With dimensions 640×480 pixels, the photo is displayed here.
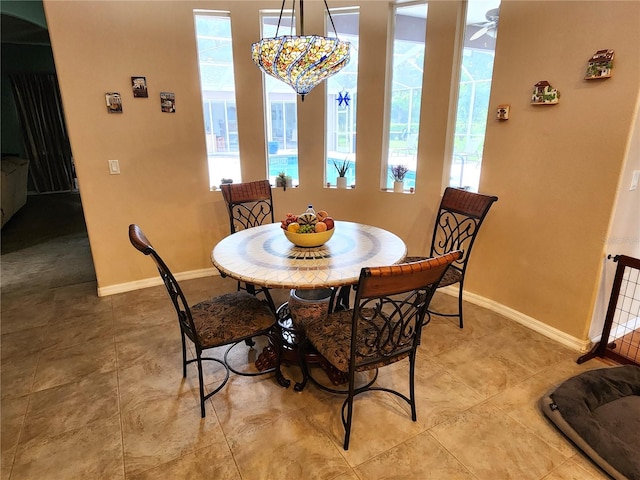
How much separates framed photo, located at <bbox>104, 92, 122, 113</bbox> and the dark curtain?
17.7 ft

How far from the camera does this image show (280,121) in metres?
3.66

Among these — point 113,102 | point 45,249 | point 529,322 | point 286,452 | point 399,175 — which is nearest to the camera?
point 286,452

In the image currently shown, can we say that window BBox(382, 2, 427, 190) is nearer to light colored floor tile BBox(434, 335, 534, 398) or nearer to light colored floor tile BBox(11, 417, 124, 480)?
light colored floor tile BBox(434, 335, 534, 398)

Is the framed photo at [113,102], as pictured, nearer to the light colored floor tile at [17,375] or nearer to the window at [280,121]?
the window at [280,121]

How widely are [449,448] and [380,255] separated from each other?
1.01 meters

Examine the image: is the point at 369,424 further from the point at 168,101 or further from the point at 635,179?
the point at 168,101

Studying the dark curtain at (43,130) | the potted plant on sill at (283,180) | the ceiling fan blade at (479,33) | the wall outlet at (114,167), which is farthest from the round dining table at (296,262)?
the dark curtain at (43,130)

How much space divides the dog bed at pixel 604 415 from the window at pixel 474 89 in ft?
5.22

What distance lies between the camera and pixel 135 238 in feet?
5.58

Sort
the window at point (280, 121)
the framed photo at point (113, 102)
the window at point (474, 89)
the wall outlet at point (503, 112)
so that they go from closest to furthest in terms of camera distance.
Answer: the wall outlet at point (503, 112) → the window at point (474, 89) → the framed photo at point (113, 102) → the window at point (280, 121)

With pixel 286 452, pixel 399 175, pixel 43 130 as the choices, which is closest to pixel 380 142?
pixel 399 175

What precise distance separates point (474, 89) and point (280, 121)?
1776 mm

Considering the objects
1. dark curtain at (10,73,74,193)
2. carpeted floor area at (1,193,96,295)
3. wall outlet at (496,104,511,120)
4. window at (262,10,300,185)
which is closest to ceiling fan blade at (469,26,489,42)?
wall outlet at (496,104,511,120)

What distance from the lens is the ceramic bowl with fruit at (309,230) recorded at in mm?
2178
